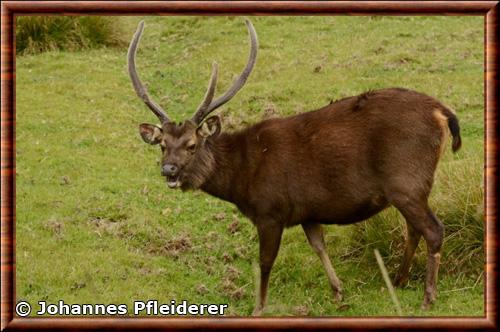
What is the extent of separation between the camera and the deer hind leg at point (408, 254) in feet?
26.8

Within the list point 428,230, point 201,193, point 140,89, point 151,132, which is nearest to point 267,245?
point 428,230

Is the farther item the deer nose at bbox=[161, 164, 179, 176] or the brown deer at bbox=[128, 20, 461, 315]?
the deer nose at bbox=[161, 164, 179, 176]

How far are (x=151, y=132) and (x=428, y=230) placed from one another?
295 cm

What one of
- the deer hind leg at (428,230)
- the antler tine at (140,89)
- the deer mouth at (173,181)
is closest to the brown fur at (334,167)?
the deer hind leg at (428,230)

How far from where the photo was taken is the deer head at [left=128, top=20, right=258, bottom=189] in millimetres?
8109

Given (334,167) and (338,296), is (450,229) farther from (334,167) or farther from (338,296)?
→ (334,167)


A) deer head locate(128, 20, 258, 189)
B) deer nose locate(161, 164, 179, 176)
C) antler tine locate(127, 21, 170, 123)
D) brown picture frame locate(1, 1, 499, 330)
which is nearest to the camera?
brown picture frame locate(1, 1, 499, 330)

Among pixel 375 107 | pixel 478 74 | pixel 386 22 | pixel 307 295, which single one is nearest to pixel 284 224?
pixel 307 295

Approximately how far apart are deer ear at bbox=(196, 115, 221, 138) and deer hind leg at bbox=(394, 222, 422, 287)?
2.13m

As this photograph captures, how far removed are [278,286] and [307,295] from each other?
40cm

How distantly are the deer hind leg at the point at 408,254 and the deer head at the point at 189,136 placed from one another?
6.87 ft

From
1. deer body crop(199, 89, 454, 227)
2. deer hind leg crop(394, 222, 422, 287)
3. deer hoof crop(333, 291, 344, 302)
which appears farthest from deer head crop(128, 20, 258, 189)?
deer hind leg crop(394, 222, 422, 287)

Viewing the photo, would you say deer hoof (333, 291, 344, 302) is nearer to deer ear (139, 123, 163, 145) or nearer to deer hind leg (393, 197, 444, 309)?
deer hind leg (393, 197, 444, 309)

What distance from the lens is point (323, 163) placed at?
8.02 metres
